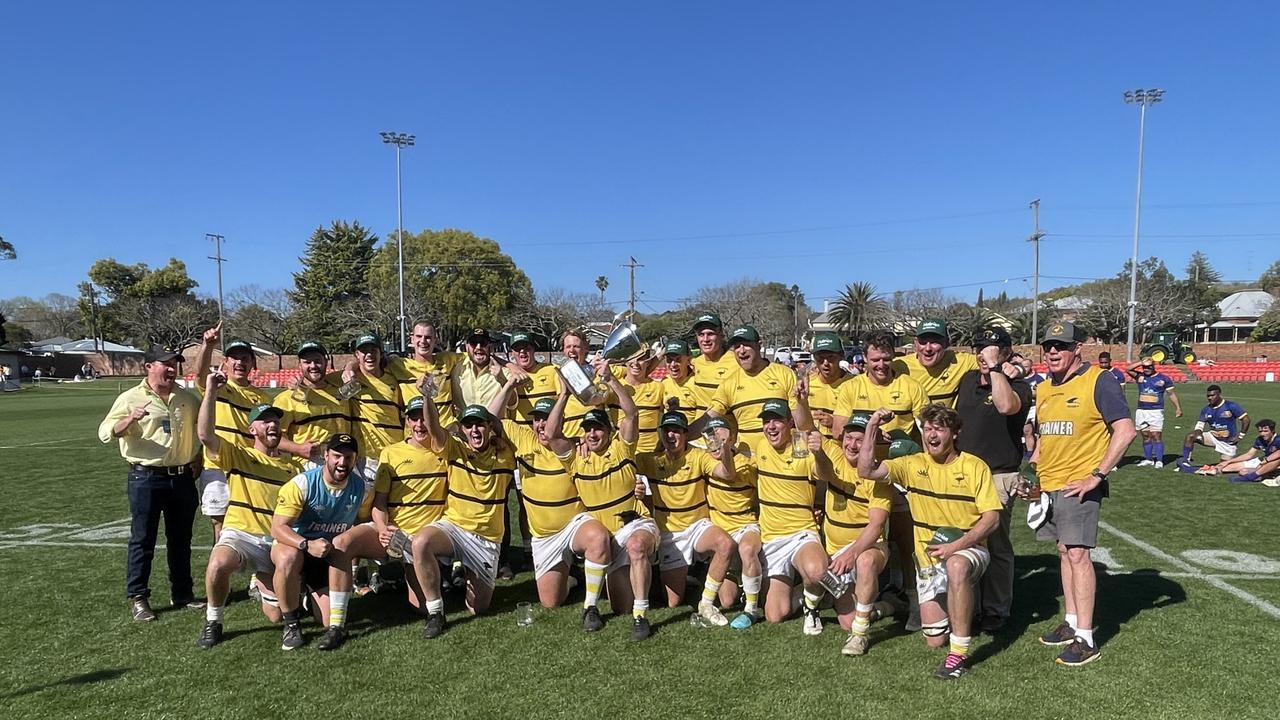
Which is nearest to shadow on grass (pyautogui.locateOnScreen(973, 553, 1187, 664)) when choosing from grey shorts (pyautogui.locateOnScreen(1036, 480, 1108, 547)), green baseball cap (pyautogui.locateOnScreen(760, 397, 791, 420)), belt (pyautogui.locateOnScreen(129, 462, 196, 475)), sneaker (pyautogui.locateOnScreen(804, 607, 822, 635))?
grey shorts (pyautogui.locateOnScreen(1036, 480, 1108, 547))

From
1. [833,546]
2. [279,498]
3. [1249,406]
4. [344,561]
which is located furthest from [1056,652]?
[1249,406]

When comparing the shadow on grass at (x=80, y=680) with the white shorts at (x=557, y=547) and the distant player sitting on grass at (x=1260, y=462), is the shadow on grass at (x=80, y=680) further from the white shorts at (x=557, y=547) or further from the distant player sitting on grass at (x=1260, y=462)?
the distant player sitting on grass at (x=1260, y=462)

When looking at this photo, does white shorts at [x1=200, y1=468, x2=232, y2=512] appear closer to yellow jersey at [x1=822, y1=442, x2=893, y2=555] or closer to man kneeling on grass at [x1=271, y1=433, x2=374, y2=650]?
man kneeling on grass at [x1=271, y1=433, x2=374, y2=650]

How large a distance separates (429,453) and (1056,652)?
4534 mm

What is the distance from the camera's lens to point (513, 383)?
19.7 feet

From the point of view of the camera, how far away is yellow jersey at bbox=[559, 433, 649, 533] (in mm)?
5578

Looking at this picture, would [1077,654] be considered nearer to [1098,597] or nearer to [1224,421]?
[1098,597]

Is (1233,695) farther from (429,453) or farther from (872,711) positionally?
(429,453)

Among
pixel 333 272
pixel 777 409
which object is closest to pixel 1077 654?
pixel 777 409

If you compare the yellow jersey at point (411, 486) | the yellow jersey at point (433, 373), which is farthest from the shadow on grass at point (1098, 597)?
the yellow jersey at point (433, 373)

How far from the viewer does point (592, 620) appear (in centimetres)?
516

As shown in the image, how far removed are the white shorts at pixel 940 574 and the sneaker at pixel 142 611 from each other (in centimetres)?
548

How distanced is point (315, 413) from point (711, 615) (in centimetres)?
345

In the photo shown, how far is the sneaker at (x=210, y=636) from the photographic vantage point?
4.89 metres
